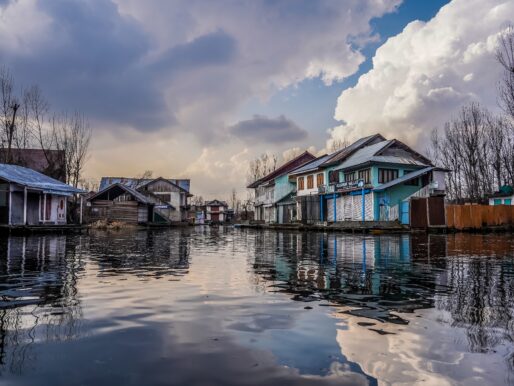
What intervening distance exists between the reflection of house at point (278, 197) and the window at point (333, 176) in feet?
23.5

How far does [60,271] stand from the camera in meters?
8.19

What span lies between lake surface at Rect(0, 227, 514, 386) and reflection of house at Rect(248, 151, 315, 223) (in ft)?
128

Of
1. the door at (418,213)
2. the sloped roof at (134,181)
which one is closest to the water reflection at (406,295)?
the door at (418,213)

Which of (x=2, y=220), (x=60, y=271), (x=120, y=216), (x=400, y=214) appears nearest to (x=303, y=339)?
(x=60, y=271)

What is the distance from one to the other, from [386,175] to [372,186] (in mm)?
2076

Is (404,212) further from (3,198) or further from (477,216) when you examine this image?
(3,198)

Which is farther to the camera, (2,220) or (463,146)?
(463,146)

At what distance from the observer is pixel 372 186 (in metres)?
34.4

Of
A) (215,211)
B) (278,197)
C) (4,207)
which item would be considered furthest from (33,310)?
(215,211)

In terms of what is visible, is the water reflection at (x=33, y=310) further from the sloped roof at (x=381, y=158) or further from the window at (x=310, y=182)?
the window at (x=310, y=182)

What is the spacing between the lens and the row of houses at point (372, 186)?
33406 mm

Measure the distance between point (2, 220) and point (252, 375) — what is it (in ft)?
93.5

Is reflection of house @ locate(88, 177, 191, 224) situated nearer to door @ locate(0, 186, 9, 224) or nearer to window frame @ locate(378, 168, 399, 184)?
door @ locate(0, 186, 9, 224)

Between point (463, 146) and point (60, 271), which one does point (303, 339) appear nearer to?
point (60, 271)
